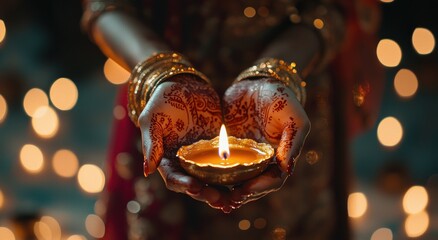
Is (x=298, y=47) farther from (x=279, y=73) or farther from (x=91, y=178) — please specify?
(x=91, y=178)

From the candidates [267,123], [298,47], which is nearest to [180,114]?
[267,123]

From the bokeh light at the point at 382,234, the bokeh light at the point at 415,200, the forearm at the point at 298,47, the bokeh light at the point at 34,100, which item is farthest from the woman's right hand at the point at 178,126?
the bokeh light at the point at 34,100

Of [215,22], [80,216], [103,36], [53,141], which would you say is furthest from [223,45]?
[53,141]

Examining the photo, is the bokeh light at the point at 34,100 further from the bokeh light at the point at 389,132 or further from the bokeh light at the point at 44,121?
the bokeh light at the point at 389,132

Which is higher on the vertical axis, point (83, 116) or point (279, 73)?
point (279, 73)

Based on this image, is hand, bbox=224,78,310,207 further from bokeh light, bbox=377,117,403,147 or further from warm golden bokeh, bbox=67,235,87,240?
bokeh light, bbox=377,117,403,147

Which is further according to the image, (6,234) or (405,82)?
(405,82)

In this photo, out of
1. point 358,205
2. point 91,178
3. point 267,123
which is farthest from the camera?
point 91,178
